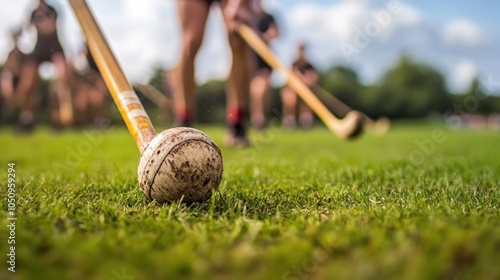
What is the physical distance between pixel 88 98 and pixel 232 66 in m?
9.02

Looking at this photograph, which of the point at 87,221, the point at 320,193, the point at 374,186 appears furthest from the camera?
the point at 374,186

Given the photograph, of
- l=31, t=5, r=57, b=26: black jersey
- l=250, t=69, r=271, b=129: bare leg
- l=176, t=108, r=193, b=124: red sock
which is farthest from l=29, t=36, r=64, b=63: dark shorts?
l=176, t=108, r=193, b=124: red sock

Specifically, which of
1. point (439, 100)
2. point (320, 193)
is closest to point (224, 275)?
point (320, 193)

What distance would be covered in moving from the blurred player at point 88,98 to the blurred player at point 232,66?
7.70m

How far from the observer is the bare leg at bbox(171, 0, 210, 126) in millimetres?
3744

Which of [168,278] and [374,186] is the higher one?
[168,278]

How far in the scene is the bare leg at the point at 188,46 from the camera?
3744 millimetres

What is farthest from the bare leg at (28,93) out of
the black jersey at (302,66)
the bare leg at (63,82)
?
the black jersey at (302,66)

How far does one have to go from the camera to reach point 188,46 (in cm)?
375

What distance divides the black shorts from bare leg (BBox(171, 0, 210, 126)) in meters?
5.81

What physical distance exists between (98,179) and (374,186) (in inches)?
50.6

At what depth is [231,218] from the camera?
1.38 metres

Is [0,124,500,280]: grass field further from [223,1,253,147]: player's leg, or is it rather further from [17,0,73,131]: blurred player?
[17,0,73,131]: blurred player

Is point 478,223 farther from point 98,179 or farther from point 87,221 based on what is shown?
point 98,179
